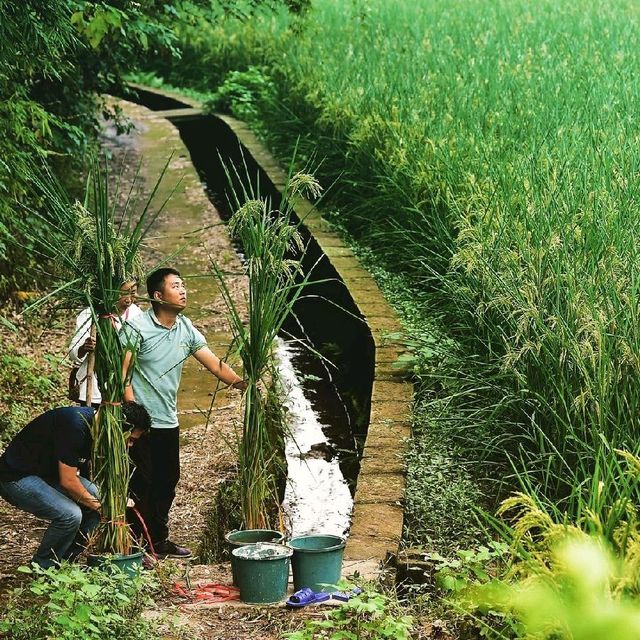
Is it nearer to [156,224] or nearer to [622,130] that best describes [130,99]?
[156,224]

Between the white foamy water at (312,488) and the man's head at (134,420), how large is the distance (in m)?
0.64

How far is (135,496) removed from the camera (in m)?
5.15

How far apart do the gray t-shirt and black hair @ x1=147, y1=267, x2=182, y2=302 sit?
124 mm

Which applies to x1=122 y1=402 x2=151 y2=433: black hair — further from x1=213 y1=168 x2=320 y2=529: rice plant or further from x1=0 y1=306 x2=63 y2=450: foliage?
x1=0 y1=306 x2=63 y2=450: foliage

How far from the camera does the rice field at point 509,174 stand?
489 cm

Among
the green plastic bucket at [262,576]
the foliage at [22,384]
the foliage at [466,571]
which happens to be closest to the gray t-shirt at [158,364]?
the green plastic bucket at [262,576]

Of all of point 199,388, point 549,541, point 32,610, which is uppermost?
point 549,541

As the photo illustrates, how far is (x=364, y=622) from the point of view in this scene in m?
3.41

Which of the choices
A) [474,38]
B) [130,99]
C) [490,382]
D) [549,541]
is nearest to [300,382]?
[490,382]

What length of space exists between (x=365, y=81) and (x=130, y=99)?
31.1ft

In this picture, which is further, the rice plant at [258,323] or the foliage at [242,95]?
the foliage at [242,95]

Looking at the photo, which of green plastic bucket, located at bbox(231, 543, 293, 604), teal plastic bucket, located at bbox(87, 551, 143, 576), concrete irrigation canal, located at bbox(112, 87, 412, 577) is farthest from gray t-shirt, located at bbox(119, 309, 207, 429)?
green plastic bucket, located at bbox(231, 543, 293, 604)

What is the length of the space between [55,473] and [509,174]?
3734 millimetres

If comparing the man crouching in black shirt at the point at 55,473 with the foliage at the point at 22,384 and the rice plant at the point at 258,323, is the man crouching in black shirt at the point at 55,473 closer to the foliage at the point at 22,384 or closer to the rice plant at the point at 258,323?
the rice plant at the point at 258,323
